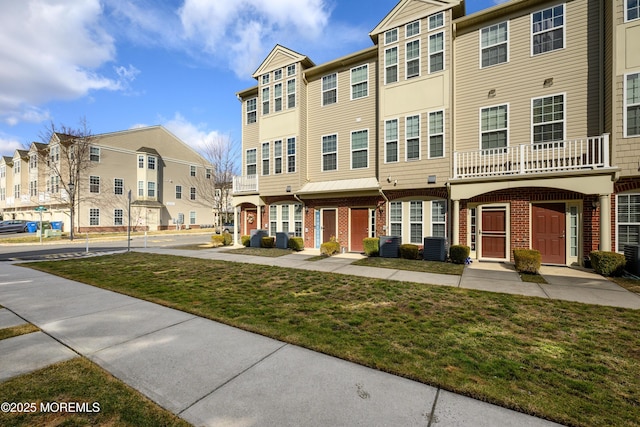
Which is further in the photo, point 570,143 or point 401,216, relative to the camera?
point 401,216

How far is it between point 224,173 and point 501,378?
38312 mm

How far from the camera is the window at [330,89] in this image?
14.4 meters

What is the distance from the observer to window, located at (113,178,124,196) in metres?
31.9

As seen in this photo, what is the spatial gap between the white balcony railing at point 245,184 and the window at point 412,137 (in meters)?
8.95

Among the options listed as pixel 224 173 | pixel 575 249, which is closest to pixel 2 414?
pixel 575 249

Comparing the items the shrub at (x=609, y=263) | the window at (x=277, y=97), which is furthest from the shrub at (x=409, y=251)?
the window at (x=277, y=97)

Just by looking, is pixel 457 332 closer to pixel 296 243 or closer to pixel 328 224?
pixel 296 243

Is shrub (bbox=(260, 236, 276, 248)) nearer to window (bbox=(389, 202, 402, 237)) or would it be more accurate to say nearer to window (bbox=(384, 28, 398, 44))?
window (bbox=(389, 202, 402, 237))

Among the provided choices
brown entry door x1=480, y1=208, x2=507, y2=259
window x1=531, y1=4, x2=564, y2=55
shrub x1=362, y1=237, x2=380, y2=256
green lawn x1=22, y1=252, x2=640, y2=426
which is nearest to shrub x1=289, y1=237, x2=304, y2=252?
shrub x1=362, y1=237, x2=380, y2=256

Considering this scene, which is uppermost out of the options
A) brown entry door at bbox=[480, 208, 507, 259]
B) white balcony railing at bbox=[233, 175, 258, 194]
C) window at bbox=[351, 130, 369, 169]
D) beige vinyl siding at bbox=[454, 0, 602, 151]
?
beige vinyl siding at bbox=[454, 0, 602, 151]

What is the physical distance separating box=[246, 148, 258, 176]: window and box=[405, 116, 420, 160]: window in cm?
928

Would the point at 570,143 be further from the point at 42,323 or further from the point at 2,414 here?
the point at 42,323

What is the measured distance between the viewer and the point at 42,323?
4.52 meters

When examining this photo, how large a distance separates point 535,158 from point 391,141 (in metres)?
5.35
